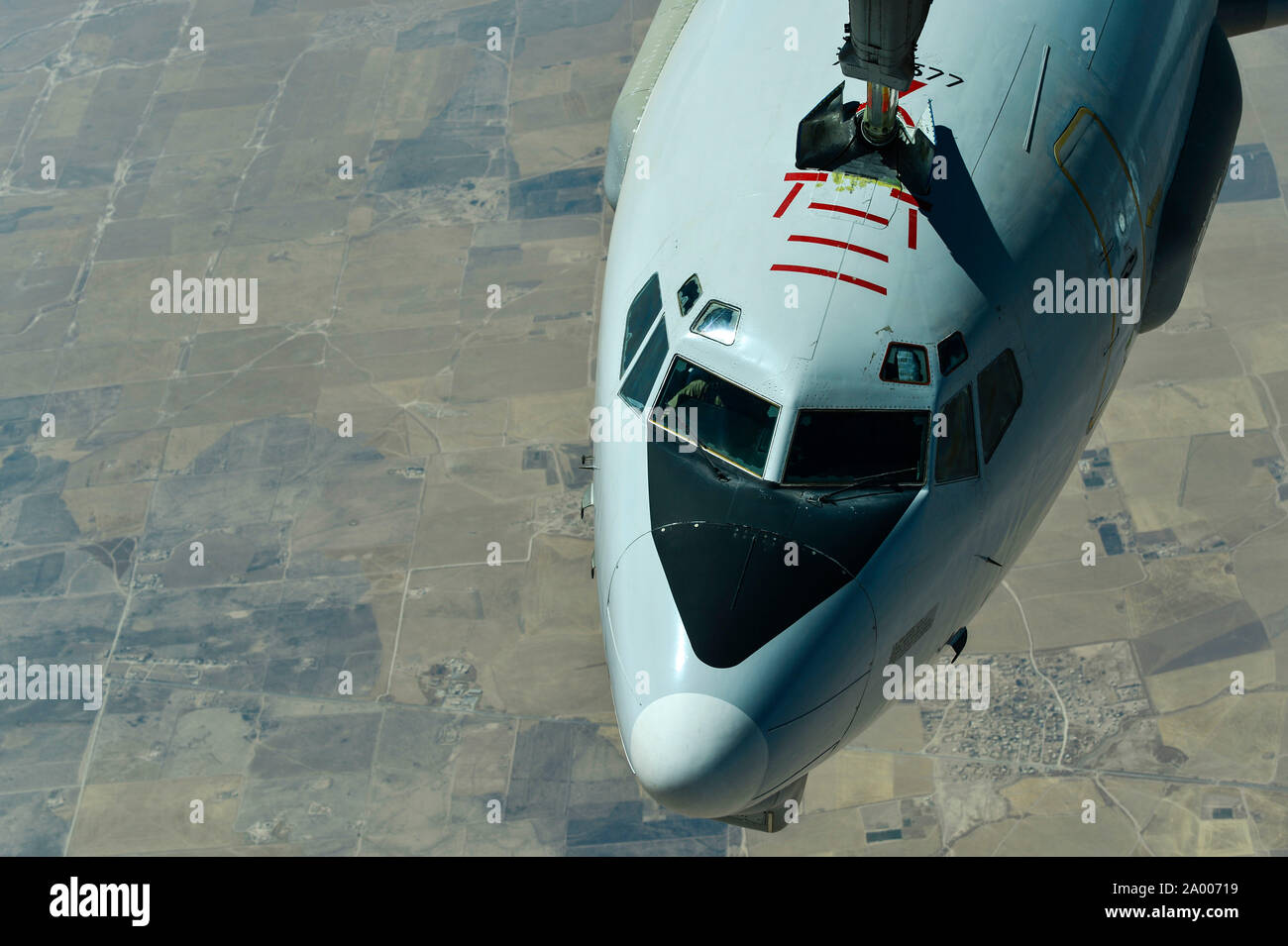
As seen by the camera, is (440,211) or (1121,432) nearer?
A: (1121,432)

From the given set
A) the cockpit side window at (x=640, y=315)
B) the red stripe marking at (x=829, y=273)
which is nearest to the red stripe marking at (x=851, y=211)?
the red stripe marking at (x=829, y=273)

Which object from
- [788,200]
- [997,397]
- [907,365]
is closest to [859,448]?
[907,365]

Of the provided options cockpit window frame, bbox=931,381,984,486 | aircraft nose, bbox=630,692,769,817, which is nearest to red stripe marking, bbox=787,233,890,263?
cockpit window frame, bbox=931,381,984,486

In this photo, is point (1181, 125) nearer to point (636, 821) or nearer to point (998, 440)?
point (998, 440)

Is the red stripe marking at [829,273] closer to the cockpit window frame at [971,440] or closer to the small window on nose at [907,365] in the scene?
the small window on nose at [907,365]

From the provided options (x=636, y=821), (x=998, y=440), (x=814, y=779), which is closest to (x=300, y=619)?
(x=636, y=821)

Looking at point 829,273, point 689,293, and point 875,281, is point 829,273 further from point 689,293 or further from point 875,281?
point 689,293

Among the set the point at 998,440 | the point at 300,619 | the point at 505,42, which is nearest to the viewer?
the point at 998,440

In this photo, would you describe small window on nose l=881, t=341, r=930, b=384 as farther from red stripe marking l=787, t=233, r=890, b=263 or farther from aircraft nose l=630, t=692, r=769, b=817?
aircraft nose l=630, t=692, r=769, b=817
